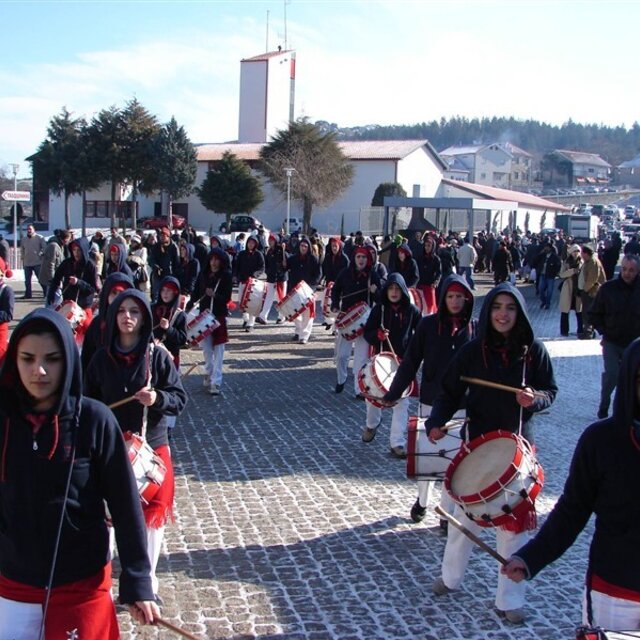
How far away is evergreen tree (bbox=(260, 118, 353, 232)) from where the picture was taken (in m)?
62.0

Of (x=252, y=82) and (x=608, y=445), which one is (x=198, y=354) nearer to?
(x=608, y=445)

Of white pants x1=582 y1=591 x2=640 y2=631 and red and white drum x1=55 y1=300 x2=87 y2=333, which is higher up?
red and white drum x1=55 y1=300 x2=87 y2=333

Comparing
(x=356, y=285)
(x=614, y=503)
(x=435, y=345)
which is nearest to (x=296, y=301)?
(x=356, y=285)

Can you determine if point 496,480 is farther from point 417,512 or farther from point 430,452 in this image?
point 417,512

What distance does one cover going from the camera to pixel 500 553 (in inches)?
206

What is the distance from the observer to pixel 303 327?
16.5 meters

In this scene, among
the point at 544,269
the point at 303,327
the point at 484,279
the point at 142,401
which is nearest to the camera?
the point at 142,401

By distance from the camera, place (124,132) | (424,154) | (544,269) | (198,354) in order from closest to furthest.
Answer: (198,354) → (544,269) → (124,132) → (424,154)

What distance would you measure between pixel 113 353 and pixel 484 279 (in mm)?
30448

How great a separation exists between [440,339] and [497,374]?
1.46 metres

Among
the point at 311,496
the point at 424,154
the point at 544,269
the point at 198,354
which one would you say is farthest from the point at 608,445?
the point at 424,154

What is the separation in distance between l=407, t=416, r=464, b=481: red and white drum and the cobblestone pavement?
63 cm

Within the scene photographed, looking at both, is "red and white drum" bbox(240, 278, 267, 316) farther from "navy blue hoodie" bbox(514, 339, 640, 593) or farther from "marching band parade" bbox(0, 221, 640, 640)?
"navy blue hoodie" bbox(514, 339, 640, 593)

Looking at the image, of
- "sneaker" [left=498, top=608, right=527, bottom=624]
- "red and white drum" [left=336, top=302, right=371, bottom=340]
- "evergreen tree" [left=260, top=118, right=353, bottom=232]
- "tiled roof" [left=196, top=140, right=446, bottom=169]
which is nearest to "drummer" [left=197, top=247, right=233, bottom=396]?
"red and white drum" [left=336, top=302, right=371, bottom=340]
